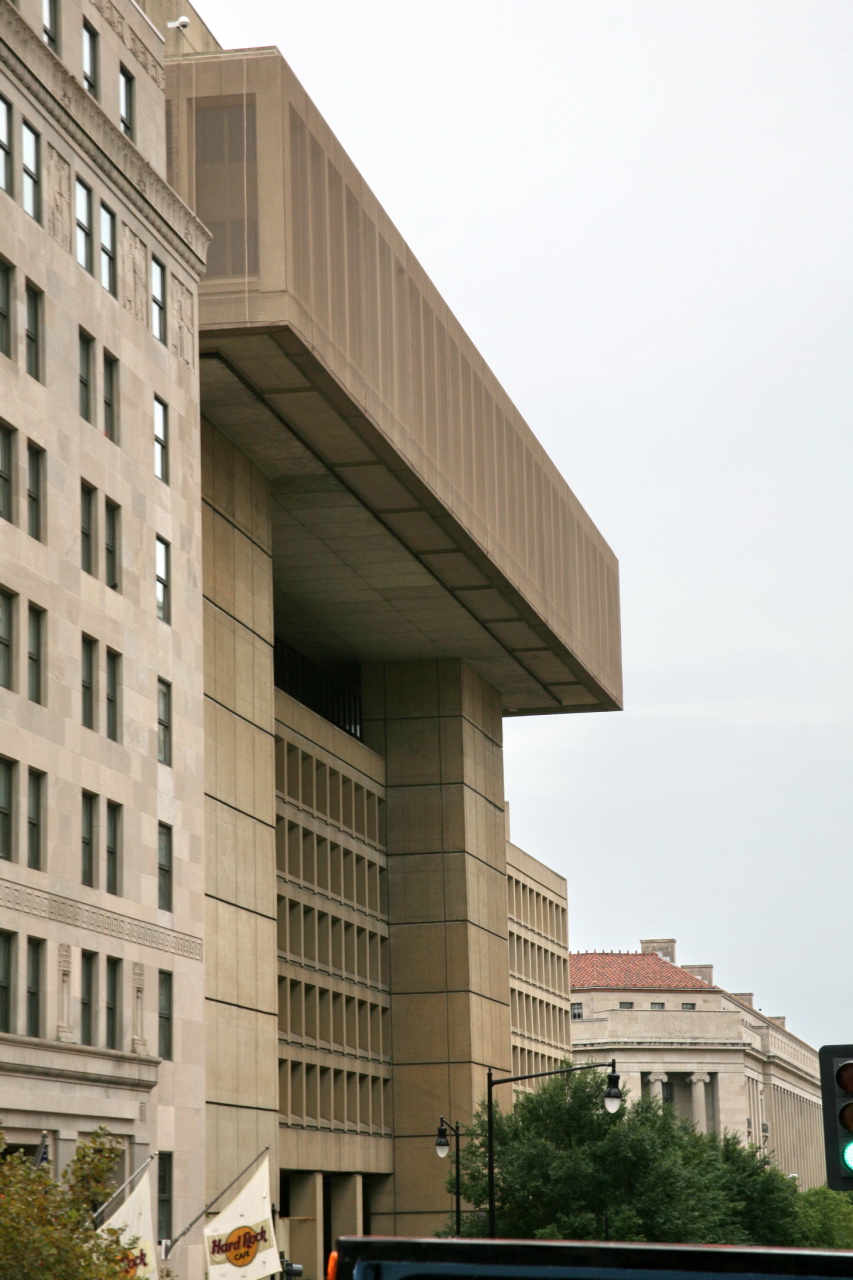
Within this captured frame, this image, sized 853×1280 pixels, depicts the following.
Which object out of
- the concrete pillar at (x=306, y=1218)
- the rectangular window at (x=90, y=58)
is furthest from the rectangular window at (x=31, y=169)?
the concrete pillar at (x=306, y=1218)

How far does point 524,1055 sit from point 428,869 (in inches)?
773

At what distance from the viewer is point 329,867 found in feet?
A: 231

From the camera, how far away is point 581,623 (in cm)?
7944

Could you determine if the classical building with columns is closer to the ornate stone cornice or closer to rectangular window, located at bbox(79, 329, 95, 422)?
the ornate stone cornice

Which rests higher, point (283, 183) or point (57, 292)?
point (283, 183)

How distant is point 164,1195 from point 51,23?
23.6 metres

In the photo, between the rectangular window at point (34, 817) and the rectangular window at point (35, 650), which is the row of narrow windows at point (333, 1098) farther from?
the rectangular window at point (35, 650)

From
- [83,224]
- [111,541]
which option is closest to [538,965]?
[111,541]

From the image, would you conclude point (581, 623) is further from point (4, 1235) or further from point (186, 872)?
point (4, 1235)

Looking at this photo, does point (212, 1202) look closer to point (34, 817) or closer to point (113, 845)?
point (113, 845)

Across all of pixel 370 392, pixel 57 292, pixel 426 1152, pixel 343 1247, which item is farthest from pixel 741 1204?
pixel 343 1247

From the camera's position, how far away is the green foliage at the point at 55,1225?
80.4 ft

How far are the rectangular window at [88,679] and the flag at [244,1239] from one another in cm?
917

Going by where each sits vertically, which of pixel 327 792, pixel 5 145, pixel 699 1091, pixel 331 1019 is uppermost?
pixel 5 145
